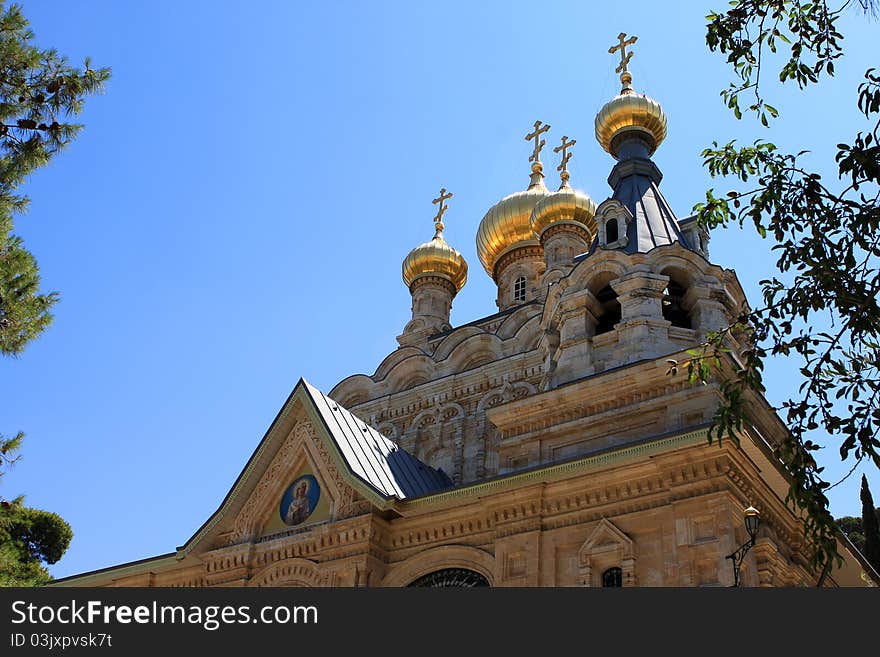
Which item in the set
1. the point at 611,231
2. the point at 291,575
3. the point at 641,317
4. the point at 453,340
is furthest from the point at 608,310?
the point at 453,340

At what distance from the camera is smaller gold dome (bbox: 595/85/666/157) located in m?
18.5

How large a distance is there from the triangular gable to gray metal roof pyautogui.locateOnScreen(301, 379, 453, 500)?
0.02 meters

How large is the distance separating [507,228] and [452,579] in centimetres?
1361

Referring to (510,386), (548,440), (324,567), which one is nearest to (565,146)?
(510,386)

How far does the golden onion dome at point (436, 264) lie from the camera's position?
23688 mm

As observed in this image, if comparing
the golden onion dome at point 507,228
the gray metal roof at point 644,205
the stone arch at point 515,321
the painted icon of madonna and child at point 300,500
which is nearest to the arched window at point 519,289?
the golden onion dome at point 507,228

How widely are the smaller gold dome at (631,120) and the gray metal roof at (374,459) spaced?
7.75 m

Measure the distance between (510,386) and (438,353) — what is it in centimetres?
273

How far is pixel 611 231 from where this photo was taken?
15602 mm

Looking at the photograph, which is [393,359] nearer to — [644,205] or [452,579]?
[644,205]

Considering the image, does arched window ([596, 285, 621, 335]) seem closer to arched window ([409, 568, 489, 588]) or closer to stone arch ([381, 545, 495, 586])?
stone arch ([381, 545, 495, 586])

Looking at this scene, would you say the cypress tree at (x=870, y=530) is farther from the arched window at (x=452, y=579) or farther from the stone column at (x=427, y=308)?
the arched window at (x=452, y=579)

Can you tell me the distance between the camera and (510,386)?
1820 centimetres
